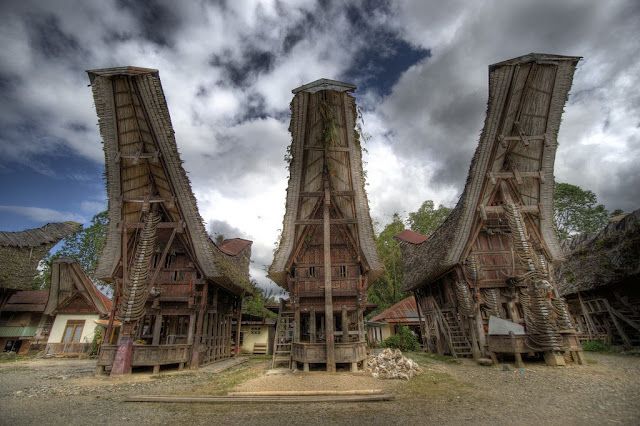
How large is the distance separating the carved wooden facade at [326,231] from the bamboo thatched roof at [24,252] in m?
15.7

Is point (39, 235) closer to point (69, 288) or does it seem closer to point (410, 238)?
point (69, 288)

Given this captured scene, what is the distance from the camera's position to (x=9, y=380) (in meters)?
8.95

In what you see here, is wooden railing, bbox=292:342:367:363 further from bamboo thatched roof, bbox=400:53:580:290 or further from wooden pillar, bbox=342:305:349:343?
bamboo thatched roof, bbox=400:53:580:290

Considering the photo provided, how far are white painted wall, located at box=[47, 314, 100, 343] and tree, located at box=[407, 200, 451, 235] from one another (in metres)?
26.0

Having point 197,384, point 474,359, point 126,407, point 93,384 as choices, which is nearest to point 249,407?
point 126,407

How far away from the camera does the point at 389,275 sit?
2780 centimetres

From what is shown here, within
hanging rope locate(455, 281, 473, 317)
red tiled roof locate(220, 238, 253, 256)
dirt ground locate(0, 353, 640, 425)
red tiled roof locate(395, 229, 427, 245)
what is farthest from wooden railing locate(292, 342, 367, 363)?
red tiled roof locate(395, 229, 427, 245)

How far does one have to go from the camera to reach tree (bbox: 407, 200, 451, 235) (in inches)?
1119

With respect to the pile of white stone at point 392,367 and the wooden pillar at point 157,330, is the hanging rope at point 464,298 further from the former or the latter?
the wooden pillar at point 157,330

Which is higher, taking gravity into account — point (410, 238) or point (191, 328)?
point (410, 238)

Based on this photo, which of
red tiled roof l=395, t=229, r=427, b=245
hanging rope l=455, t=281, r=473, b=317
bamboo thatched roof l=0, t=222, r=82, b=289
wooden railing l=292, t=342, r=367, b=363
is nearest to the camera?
wooden railing l=292, t=342, r=367, b=363

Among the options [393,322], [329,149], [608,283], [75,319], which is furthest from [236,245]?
[608,283]

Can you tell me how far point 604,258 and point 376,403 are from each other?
1619 cm

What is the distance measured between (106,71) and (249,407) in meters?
10.4
